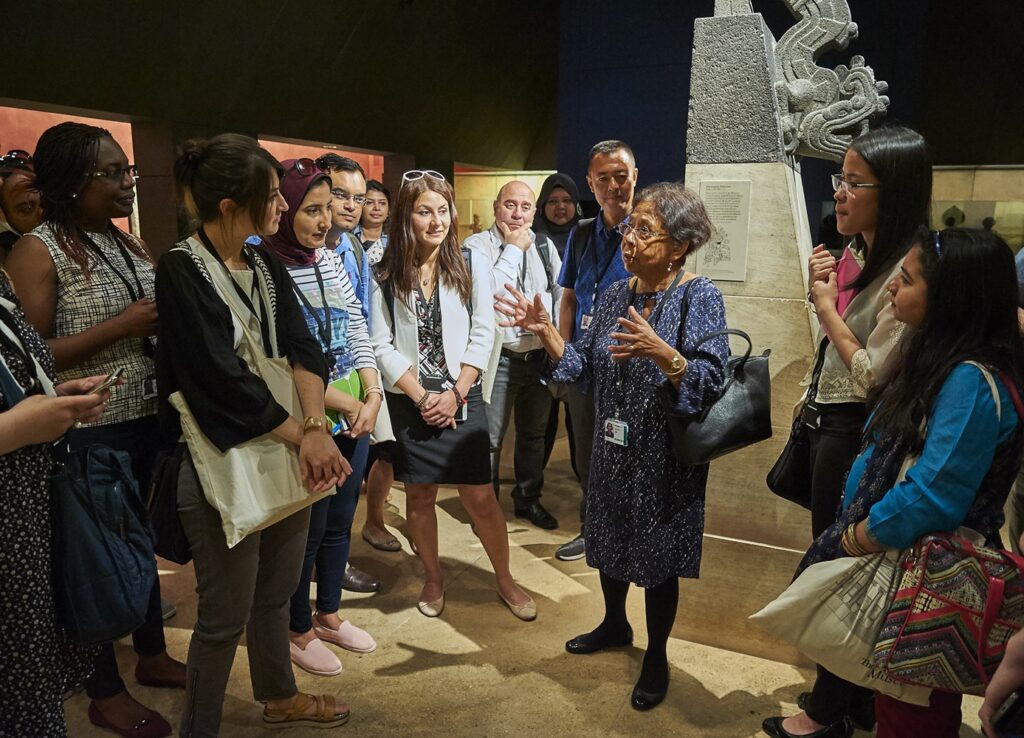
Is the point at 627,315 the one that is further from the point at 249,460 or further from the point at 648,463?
the point at 249,460

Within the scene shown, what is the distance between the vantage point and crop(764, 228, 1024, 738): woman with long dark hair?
152cm

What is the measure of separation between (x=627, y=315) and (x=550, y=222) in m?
2.07

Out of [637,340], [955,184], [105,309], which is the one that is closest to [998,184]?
[955,184]

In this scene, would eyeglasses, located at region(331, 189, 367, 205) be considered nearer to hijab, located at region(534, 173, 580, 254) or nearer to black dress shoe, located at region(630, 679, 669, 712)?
hijab, located at region(534, 173, 580, 254)

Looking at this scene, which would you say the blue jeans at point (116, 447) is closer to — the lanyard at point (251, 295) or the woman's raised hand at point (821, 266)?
the lanyard at point (251, 295)

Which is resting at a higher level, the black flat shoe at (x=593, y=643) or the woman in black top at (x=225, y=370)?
the woman in black top at (x=225, y=370)

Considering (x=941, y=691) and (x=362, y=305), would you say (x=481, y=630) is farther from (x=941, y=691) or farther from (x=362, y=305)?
(x=941, y=691)

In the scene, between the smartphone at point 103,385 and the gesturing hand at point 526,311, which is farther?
the gesturing hand at point 526,311

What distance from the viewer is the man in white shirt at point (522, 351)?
11.8ft

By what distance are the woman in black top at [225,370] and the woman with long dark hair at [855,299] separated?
4.82ft

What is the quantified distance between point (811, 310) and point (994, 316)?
1.05 m

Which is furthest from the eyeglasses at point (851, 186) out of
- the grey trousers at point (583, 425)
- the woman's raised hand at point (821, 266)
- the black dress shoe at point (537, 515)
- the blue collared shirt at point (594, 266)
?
the black dress shoe at point (537, 515)

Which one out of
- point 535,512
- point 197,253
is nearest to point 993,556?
point 197,253

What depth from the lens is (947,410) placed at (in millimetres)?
1541
